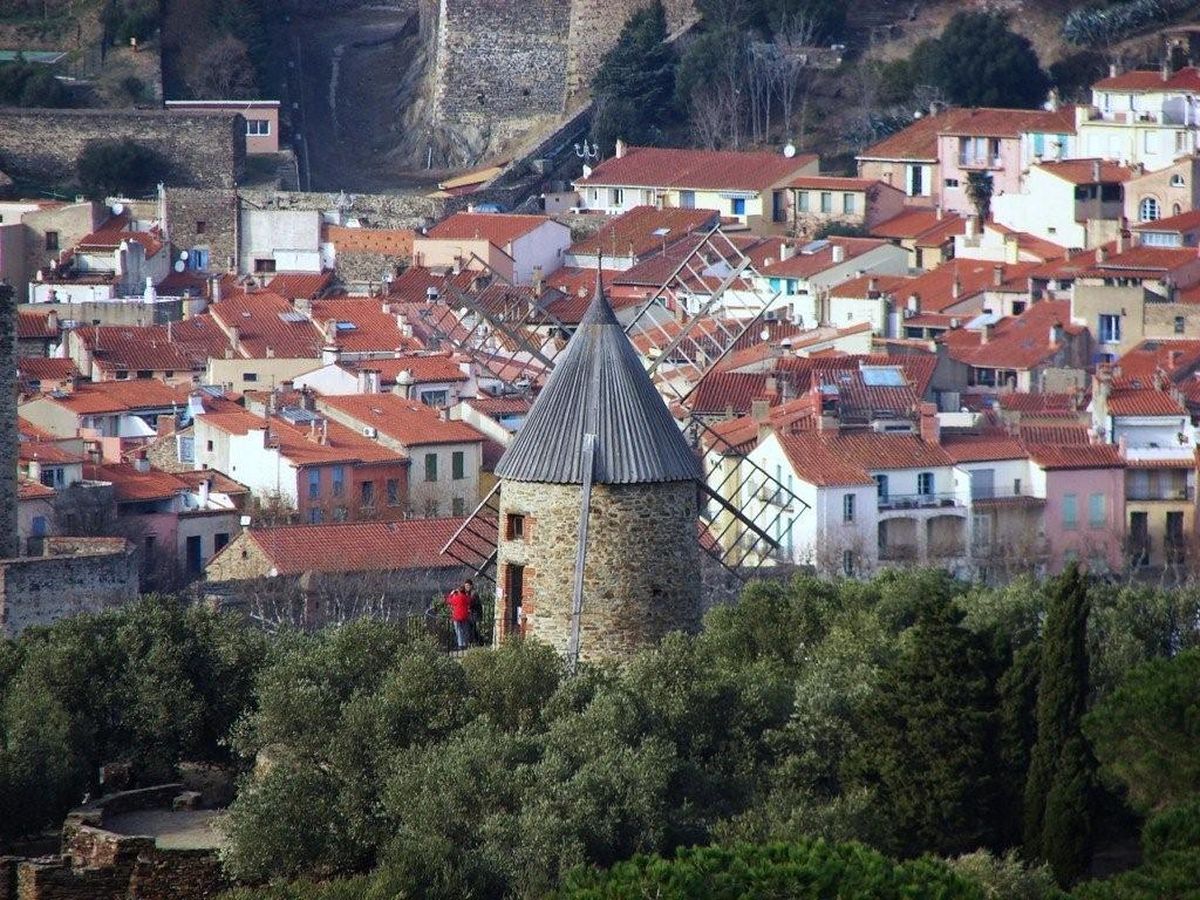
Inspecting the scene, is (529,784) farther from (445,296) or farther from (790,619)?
(445,296)

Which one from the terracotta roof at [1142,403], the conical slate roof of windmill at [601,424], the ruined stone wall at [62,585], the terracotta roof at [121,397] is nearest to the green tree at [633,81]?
the terracotta roof at [121,397]

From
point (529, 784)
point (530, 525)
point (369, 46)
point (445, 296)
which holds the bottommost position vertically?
point (529, 784)

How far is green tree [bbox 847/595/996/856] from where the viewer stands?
25.8 metres

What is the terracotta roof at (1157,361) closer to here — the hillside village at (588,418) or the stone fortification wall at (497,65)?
the hillside village at (588,418)

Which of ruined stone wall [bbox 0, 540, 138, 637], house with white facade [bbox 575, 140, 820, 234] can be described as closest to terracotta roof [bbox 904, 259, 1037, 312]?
house with white facade [bbox 575, 140, 820, 234]

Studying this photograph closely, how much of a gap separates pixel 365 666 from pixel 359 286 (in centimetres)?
5346

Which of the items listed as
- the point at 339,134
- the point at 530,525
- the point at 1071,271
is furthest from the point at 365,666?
the point at 339,134

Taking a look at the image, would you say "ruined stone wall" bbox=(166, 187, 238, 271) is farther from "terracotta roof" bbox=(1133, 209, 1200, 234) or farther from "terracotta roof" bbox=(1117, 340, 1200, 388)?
"terracotta roof" bbox=(1117, 340, 1200, 388)

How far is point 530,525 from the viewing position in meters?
26.8

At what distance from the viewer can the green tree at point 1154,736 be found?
24891 millimetres

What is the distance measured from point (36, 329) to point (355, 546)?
72.0ft

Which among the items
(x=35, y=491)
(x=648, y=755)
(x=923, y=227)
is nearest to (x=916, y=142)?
(x=923, y=227)

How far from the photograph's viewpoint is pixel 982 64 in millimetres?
84688

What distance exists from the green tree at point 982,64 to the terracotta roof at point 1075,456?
2580cm
